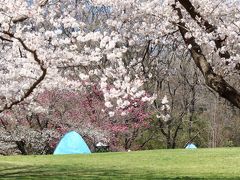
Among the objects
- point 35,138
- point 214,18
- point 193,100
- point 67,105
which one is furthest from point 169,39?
point 193,100

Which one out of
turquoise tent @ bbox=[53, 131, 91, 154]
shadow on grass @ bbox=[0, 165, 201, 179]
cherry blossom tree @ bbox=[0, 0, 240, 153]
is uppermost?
turquoise tent @ bbox=[53, 131, 91, 154]

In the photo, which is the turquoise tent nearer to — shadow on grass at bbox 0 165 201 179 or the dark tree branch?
shadow on grass at bbox 0 165 201 179

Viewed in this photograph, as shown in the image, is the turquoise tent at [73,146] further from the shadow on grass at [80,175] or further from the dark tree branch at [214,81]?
the dark tree branch at [214,81]

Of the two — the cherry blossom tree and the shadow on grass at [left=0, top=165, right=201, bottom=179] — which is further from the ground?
the cherry blossom tree

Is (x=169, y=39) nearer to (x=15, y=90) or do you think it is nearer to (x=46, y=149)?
(x=15, y=90)

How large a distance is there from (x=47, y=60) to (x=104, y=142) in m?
16.2

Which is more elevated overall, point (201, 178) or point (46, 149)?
point (46, 149)

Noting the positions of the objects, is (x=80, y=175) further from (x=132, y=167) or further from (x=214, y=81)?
(x=214, y=81)

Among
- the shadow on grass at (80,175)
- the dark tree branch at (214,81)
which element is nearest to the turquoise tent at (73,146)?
the shadow on grass at (80,175)

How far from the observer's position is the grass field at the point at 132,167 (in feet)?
37.3

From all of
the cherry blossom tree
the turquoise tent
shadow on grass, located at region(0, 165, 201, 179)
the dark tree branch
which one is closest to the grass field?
shadow on grass, located at region(0, 165, 201, 179)

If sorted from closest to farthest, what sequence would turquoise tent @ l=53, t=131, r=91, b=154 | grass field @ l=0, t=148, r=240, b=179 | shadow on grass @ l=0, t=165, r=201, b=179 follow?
shadow on grass @ l=0, t=165, r=201, b=179, grass field @ l=0, t=148, r=240, b=179, turquoise tent @ l=53, t=131, r=91, b=154

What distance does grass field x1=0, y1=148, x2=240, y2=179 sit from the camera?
1136cm

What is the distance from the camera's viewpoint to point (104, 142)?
80.0 ft
